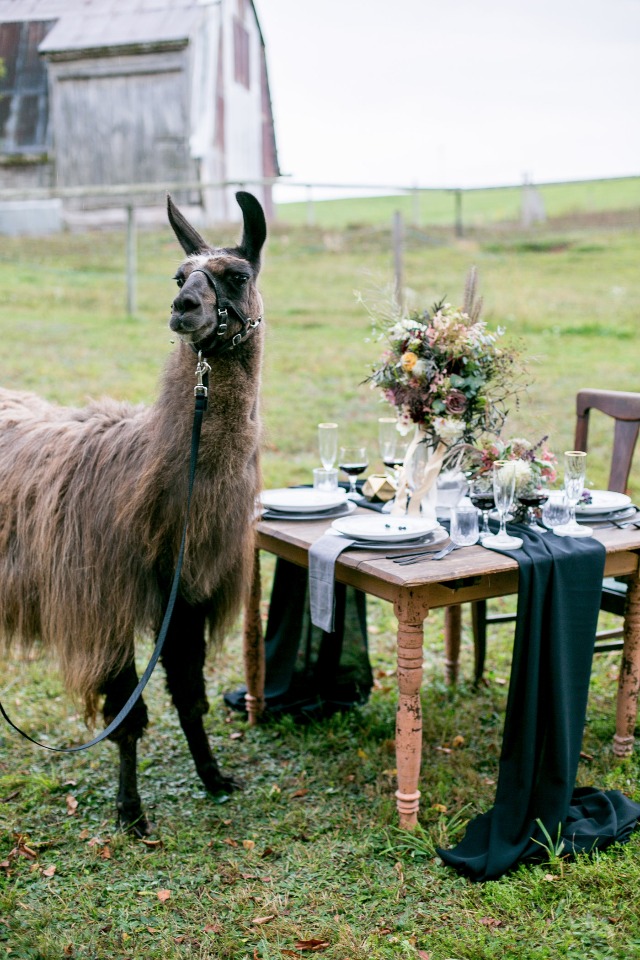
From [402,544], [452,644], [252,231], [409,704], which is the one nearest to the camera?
[252,231]

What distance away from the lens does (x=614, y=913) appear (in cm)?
285

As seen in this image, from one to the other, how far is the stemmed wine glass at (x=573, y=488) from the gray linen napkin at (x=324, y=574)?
2.79 ft

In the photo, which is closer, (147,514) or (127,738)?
(147,514)

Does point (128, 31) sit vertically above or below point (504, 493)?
above

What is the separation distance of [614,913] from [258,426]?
1980mm

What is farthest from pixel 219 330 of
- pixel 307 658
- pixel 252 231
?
pixel 307 658

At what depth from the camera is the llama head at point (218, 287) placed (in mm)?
2725

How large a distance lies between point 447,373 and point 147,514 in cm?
128

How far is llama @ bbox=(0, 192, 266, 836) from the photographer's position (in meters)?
3.00

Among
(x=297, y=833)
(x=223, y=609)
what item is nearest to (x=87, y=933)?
(x=297, y=833)

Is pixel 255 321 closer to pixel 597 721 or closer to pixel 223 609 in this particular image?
pixel 223 609

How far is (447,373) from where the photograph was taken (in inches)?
138

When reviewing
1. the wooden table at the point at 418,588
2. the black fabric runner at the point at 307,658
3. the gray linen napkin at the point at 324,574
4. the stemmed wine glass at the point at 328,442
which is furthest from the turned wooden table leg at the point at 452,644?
the gray linen napkin at the point at 324,574

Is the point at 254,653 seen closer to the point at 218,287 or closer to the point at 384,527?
the point at 384,527
